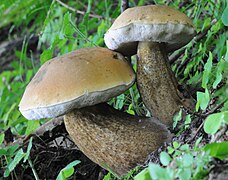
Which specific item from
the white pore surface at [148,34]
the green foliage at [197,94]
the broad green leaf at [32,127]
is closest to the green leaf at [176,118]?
the green foliage at [197,94]

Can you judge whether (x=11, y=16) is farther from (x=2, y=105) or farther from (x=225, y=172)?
(x=225, y=172)

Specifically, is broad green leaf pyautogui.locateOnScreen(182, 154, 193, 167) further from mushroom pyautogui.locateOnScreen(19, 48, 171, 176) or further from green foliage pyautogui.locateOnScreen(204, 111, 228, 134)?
mushroom pyautogui.locateOnScreen(19, 48, 171, 176)

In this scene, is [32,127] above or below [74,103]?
below

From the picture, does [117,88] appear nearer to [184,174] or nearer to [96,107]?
[96,107]

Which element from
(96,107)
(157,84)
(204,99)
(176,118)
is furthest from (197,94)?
(96,107)

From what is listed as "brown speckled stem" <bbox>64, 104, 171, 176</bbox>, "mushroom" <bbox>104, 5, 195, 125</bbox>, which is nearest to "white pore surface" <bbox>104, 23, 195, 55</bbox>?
"mushroom" <bbox>104, 5, 195, 125</bbox>

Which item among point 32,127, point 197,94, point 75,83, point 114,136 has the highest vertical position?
point 75,83
